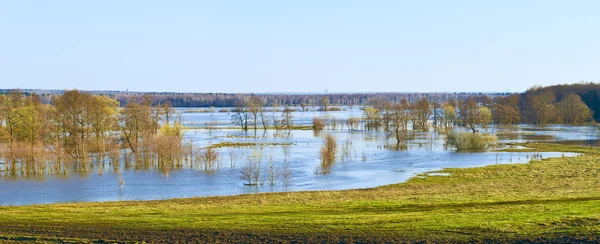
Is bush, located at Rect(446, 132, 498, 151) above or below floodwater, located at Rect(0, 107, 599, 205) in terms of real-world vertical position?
above

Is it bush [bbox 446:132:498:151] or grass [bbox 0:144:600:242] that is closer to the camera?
grass [bbox 0:144:600:242]

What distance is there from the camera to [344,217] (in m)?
19.1

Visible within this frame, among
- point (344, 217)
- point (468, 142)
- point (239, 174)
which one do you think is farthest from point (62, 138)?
point (344, 217)

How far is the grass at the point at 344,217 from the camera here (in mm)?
15820

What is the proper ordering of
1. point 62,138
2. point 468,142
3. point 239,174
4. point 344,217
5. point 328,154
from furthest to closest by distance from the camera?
point 468,142, point 62,138, point 328,154, point 239,174, point 344,217

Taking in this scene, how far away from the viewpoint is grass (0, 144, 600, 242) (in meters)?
15.8

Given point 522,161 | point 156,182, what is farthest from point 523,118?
point 156,182

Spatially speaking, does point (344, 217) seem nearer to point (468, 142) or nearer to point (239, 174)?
point (239, 174)

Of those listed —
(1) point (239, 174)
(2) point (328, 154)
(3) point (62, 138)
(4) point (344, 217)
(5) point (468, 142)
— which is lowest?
(1) point (239, 174)

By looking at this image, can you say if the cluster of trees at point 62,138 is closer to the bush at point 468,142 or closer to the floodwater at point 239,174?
the floodwater at point 239,174

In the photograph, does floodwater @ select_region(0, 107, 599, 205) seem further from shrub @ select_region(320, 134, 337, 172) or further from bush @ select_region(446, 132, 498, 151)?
bush @ select_region(446, 132, 498, 151)

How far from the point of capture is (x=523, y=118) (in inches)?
4375

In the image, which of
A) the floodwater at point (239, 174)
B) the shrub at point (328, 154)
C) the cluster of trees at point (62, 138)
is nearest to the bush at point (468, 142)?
the floodwater at point (239, 174)

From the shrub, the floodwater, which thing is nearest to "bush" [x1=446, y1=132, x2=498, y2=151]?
the floodwater
